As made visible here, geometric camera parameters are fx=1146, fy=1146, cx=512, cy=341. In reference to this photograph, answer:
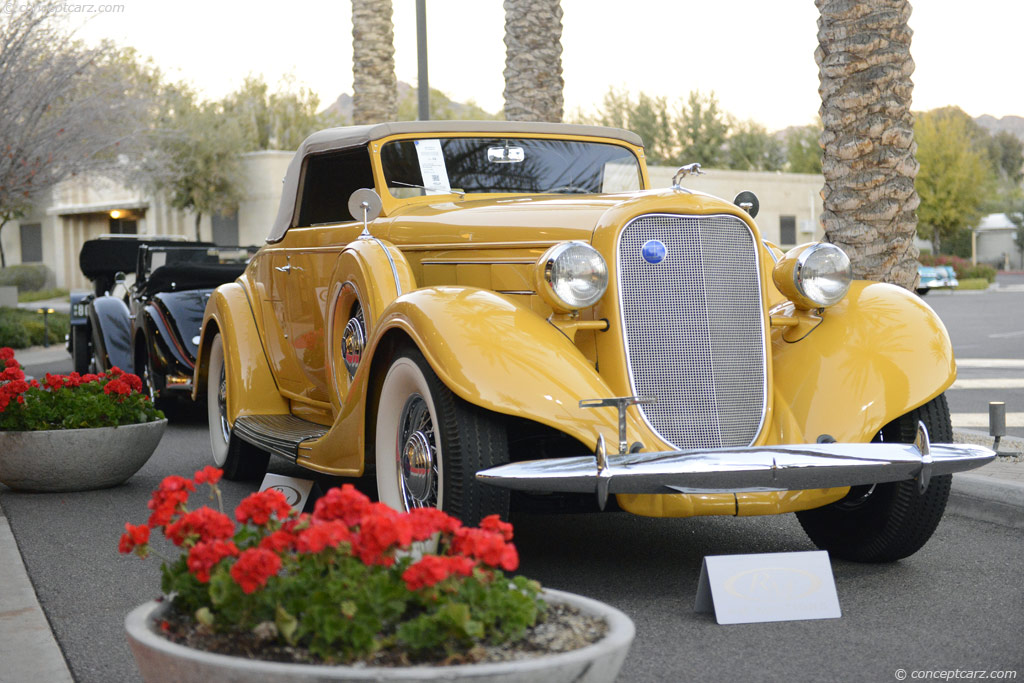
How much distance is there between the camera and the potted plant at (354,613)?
91.1 inches

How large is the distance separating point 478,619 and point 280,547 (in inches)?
18.4

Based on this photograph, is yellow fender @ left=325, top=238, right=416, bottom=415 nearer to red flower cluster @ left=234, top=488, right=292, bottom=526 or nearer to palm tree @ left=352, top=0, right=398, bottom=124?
red flower cluster @ left=234, top=488, right=292, bottom=526

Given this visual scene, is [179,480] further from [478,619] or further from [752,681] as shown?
[752,681]

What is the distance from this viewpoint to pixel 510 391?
402 centimetres

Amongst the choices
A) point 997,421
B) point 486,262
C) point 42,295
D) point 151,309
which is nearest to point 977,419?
point 997,421

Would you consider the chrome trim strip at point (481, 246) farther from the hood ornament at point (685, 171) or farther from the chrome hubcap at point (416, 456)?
the chrome hubcap at point (416, 456)

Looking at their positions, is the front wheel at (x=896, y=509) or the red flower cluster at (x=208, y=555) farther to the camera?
the front wheel at (x=896, y=509)

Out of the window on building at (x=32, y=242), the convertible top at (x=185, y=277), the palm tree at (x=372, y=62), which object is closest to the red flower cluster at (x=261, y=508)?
the convertible top at (x=185, y=277)

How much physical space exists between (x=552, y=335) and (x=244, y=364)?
3.02 metres

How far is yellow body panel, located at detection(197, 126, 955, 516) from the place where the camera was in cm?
408

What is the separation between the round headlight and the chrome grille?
0.12 m

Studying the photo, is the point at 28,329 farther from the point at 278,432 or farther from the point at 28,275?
the point at 28,275

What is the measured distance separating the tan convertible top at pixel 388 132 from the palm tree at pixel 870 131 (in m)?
2.15

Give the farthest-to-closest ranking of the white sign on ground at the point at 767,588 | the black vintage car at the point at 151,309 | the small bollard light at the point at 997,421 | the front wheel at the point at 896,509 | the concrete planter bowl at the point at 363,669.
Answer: the black vintage car at the point at 151,309
the small bollard light at the point at 997,421
the front wheel at the point at 896,509
the white sign on ground at the point at 767,588
the concrete planter bowl at the point at 363,669
